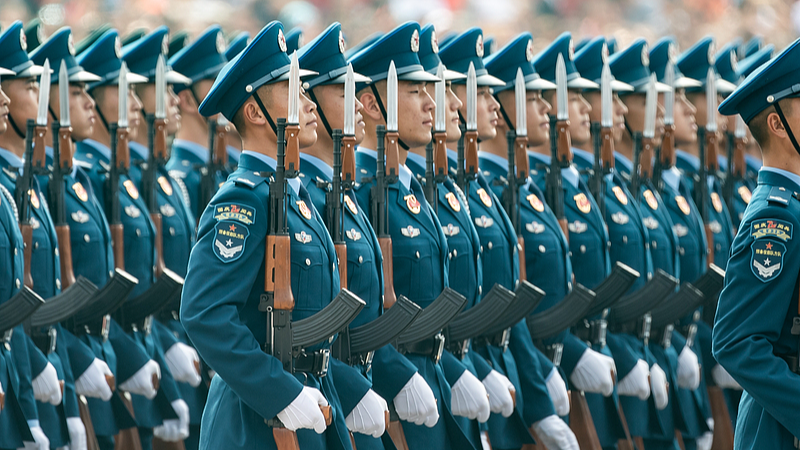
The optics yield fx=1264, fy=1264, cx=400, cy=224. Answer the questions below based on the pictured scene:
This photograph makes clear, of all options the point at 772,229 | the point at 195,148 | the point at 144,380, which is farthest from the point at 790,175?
the point at 195,148

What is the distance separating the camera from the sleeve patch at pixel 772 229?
4.02 m

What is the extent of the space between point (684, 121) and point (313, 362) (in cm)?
519

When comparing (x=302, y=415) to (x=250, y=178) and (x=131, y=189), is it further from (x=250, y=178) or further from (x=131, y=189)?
(x=131, y=189)

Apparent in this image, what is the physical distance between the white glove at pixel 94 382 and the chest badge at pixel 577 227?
276cm

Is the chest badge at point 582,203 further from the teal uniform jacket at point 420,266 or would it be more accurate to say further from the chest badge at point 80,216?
the chest badge at point 80,216

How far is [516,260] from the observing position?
666 cm

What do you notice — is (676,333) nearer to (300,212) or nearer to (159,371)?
(159,371)

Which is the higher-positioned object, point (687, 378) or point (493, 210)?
point (493, 210)

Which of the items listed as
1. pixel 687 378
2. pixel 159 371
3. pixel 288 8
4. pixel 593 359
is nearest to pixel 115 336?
pixel 159 371

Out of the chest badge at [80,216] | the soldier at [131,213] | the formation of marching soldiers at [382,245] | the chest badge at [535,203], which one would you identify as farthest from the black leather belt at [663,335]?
the chest badge at [80,216]

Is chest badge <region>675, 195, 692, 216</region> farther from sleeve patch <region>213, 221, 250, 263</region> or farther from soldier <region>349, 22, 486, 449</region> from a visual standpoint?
sleeve patch <region>213, 221, 250, 263</region>

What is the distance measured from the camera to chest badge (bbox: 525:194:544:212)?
7.10m

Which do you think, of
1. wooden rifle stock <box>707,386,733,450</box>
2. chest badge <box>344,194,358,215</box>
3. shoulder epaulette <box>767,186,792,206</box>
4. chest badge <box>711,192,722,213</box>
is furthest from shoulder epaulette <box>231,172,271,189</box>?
chest badge <box>711,192,722,213</box>

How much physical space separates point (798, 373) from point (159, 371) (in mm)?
4000
